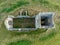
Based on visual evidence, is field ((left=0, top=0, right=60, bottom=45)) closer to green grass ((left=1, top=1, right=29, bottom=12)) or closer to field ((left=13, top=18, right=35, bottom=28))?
green grass ((left=1, top=1, right=29, bottom=12))

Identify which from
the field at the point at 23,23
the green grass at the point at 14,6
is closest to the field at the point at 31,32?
the green grass at the point at 14,6

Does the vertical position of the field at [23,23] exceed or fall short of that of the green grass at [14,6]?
it falls short

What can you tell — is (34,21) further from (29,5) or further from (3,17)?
(3,17)

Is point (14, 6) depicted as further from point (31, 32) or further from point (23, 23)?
Answer: point (31, 32)

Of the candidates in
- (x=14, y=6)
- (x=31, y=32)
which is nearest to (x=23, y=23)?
(x=31, y=32)

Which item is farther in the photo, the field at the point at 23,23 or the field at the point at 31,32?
the field at the point at 23,23

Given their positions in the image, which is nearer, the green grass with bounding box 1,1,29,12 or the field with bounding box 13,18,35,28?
the field with bounding box 13,18,35,28

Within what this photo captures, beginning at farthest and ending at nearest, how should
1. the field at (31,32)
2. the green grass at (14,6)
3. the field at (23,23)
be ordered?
the green grass at (14,6) < the field at (23,23) < the field at (31,32)

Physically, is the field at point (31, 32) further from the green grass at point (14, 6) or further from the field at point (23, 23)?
the field at point (23, 23)

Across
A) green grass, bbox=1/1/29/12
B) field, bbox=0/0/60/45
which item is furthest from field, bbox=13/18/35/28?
green grass, bbox=1/1/29/12
